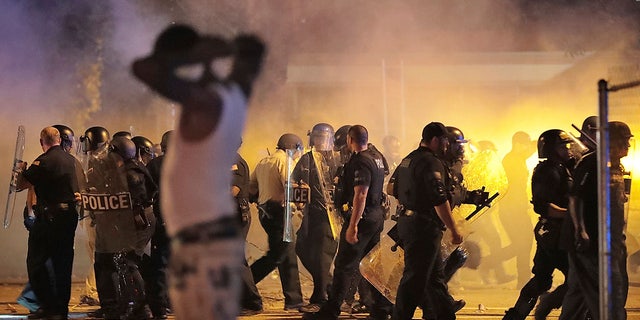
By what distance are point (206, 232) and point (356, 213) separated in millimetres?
3313

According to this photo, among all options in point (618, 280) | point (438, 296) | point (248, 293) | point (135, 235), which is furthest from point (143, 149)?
point (618, 280)

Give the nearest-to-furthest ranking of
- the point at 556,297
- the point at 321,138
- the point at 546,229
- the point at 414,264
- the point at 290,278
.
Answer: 1. the point at 414,264
2. the point at 546,229
3. the point at 556,297
4. the point at 321,138
5. the point at 290,278

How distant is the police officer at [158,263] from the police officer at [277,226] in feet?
3.78

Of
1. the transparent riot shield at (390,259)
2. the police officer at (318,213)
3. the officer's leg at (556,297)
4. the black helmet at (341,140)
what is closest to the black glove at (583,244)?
the officer's leg at (556,297)

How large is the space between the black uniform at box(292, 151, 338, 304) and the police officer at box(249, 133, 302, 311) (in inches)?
10.4

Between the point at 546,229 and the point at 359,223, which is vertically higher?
the point at 359,223

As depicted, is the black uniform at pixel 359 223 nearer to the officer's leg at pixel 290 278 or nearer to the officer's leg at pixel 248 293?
the officer's leg at pixel 248 293

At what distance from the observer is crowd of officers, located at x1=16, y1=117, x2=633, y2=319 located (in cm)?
667

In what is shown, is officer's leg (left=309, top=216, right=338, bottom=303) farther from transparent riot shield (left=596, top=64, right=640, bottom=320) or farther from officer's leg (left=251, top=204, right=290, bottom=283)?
transparent riot shield (left=596, top=64, right=640, bottom=320)

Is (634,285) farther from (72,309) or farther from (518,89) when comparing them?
(72,309)

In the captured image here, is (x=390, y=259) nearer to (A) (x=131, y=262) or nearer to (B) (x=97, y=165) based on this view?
(A) (x=131, y=262)

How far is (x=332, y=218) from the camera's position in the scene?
898 cm

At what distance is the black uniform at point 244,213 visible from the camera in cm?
849

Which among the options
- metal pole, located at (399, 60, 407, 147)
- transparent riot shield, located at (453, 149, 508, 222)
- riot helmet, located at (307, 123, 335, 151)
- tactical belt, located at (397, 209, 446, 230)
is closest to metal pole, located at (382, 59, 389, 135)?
metal pole, located at (399, 60, 407, 147)
